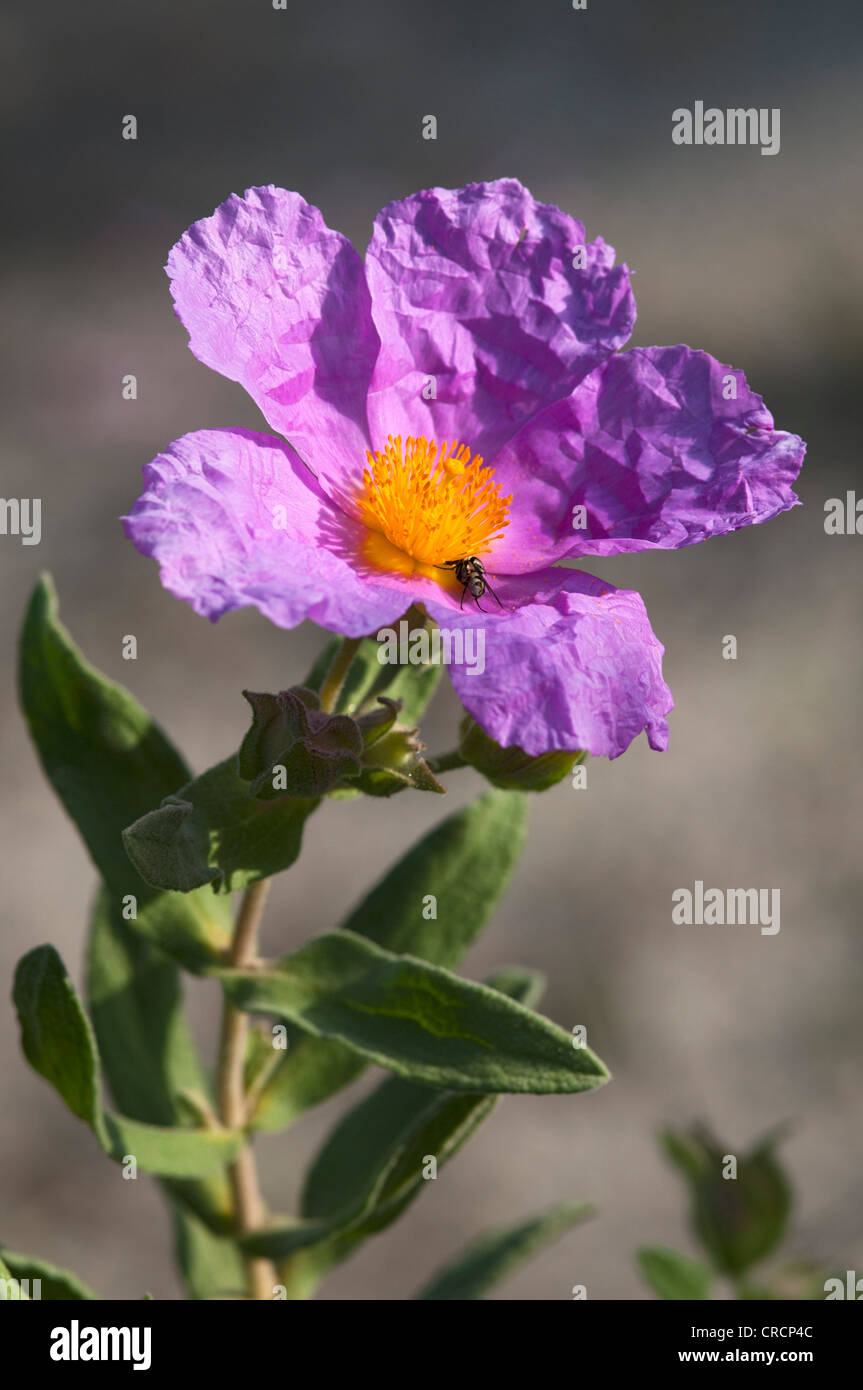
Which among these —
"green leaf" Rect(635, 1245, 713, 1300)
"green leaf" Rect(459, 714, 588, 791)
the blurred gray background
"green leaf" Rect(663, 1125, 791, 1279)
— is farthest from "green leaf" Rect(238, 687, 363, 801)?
the blurred gray background

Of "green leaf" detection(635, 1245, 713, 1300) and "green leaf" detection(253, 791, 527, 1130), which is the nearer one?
"green leaf" detection(253, 791, 527, 1130)

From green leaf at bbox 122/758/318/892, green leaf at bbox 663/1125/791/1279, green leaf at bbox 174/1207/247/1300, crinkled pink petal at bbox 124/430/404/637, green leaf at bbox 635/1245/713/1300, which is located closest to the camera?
crinkled pink petal at bbox 124/430/404/637

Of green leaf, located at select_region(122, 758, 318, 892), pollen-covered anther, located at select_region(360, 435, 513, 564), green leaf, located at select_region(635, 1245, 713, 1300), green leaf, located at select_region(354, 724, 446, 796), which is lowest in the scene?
green leaf, located at select_region(635, 1245, 713, 1300)

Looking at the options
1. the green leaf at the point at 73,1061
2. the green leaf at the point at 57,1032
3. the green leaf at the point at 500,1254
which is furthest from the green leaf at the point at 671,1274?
the green leaf at the point at 57,1032

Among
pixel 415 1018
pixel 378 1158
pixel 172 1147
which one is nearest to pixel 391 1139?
pixel 378 1158

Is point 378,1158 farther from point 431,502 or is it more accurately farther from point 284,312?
point 284,312

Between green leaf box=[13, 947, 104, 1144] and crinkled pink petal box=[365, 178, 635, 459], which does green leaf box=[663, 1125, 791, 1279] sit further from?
crinkled pink petal box=[365, 178, 635, 459]

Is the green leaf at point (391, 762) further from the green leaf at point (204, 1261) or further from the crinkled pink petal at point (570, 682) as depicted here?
the green leaf at point (204, 1261)
